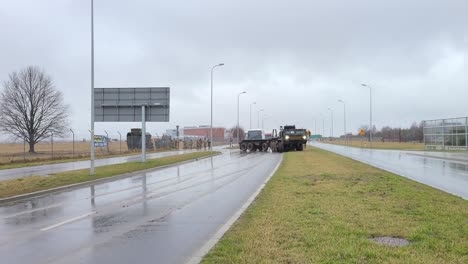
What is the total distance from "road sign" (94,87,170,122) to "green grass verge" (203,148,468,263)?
17.3 metres

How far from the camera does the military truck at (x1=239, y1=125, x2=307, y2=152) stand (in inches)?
1898

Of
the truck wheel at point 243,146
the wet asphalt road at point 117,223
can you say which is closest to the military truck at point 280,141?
the truck wheel at point 243,146

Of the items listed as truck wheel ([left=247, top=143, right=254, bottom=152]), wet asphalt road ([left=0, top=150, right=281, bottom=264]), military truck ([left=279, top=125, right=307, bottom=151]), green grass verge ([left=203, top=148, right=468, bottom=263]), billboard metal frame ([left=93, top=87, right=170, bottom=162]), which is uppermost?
billboard metal frame ([left=93, top=87, right=170, bottom=162])

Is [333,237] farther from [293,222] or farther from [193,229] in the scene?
[193,229]

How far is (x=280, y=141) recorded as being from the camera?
48.2m

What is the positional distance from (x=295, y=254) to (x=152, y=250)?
2.30m

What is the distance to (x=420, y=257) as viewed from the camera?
17.9 feet

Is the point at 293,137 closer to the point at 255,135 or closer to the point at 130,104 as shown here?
the point at 255,135

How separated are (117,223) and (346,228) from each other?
4.75 m

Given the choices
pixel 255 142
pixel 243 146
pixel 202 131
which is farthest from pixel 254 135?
pixel 202 131

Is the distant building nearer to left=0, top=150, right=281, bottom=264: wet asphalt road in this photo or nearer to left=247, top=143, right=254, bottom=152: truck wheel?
left=247, top=143, right=254, bottom=152: truck wheel

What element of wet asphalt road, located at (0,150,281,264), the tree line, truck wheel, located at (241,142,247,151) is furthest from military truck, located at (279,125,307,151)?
the tree line

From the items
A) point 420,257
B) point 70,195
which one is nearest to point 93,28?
point 70,195

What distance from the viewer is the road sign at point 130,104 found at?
2730 centimetres
